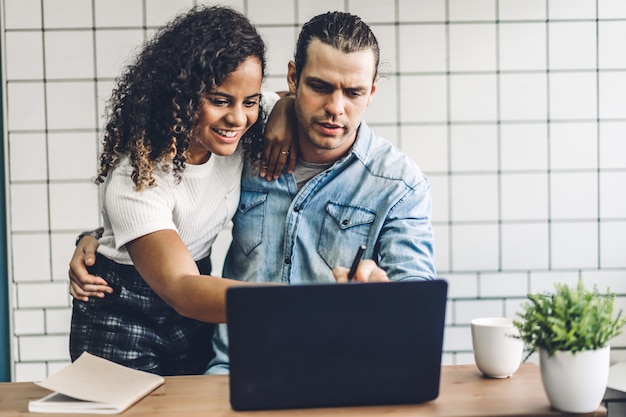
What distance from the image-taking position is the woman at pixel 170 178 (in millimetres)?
1624

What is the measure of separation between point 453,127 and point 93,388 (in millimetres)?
1767

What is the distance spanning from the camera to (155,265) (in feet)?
5.17

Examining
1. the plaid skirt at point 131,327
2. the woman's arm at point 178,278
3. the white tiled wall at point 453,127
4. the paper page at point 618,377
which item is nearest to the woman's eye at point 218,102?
the woman's arm at point 178,278

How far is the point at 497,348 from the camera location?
1405 millimetres

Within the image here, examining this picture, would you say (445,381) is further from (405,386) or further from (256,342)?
(256,342)

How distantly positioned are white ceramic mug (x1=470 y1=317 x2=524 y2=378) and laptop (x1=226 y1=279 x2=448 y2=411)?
20cm

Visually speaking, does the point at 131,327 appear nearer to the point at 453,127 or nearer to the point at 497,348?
the point at 497,348

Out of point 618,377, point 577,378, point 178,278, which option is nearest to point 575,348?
point 577,378

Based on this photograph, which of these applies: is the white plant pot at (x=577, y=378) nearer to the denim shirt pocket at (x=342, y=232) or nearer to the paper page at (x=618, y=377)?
the denim shirt pocket at (x=342, y=232)

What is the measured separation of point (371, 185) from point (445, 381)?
24.0 inches

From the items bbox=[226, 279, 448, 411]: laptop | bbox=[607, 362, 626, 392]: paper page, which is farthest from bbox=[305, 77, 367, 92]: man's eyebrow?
bbox=[607, 362, 626, 392]: paper page

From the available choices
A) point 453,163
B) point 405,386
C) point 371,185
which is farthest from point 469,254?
point 405,386

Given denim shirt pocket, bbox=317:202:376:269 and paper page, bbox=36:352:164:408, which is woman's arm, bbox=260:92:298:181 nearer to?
denim shirt pocket, bbox=317:202:376:269

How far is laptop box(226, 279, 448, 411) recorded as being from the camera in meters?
1.16
